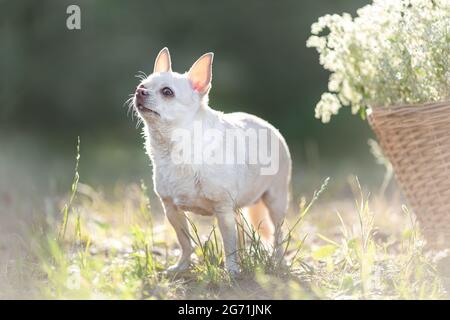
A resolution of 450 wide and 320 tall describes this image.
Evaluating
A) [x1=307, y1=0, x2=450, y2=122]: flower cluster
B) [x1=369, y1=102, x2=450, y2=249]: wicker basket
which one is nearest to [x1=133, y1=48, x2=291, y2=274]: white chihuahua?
[x1=307, y1=0, x2=450, y2=122]: flower cluster

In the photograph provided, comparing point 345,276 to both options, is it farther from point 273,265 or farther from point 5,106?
point 5,106

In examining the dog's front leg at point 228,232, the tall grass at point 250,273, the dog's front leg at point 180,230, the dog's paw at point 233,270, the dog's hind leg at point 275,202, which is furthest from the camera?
the dog's hind leg at point 275,202

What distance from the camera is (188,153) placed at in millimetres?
3357

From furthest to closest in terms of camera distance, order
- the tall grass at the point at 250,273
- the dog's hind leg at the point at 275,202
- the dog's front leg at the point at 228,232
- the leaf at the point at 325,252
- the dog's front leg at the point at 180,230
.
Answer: the dog's hind leg at the point at 275,202, the leaf at the point at 325,252, the dog's front leg at the point at 180,230, the dog's front leg at the point at 228,232, the tall grass at the point at 250,273

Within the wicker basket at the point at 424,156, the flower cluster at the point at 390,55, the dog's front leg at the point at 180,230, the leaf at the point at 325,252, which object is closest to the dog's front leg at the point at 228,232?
the dog's front leg at the point at 180,230

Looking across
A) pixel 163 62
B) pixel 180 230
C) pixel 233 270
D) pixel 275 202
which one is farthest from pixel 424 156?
pixel 163 62

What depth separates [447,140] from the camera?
3295 millimetres

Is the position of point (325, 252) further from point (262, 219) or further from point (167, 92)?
point (167, 92)

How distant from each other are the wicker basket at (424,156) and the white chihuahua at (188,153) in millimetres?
702

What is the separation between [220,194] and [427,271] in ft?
3.32

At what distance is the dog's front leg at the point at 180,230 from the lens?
3.50 meters

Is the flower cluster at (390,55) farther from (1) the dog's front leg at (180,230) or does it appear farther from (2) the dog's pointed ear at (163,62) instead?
(1) the dog's front leg at (180,230)
